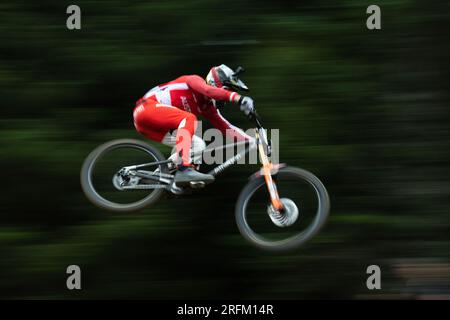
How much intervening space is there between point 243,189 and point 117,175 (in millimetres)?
1260

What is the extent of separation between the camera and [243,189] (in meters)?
8.09

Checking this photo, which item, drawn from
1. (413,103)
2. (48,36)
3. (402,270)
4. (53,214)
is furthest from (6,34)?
(402,270)

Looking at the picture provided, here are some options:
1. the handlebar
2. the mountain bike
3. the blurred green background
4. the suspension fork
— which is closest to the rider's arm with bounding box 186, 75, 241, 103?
the handlebar

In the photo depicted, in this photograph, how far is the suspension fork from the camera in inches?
310

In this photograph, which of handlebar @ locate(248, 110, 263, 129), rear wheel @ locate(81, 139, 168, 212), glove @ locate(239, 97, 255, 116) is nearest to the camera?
glove @ locate(239, 97, 255, 116)

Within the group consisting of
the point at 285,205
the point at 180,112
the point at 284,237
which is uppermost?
the point at 180,112

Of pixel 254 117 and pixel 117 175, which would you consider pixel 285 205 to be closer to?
pixel 254 117

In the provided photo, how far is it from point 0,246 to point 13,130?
1.30 metres

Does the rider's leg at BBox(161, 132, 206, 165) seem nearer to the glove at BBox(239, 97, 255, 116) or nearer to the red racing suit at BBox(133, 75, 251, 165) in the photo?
the red racing suit at BBox(133, 75, 251, 165)

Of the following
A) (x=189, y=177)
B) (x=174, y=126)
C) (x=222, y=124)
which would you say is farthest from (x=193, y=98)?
(x=189, y=177)

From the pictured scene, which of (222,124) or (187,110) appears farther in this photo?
(222,124)

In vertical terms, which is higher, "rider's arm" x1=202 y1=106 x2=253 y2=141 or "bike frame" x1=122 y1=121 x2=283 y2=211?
"rider's arm" x1=202 y1=106 x2=253 y2=141

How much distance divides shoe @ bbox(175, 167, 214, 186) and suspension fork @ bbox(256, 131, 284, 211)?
0.53 m

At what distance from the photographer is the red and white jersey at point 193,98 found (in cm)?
778
